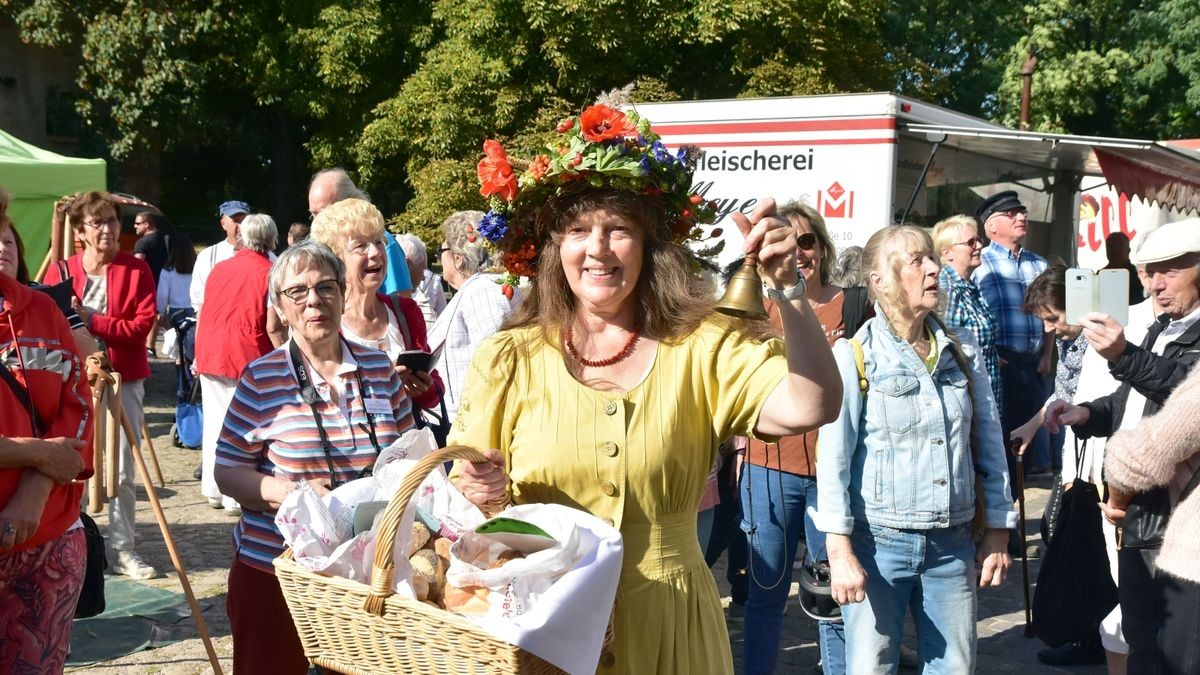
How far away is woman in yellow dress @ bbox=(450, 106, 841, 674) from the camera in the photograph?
255cm

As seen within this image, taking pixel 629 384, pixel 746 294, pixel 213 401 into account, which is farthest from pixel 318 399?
pixel 213 401

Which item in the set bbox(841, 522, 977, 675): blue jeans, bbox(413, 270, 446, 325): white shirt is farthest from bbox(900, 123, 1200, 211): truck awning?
bbox(841, 522, 977, 675): blue jeans

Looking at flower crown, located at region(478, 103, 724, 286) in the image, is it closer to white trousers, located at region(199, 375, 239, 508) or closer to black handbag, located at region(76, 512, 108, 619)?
black handbag, located at region(76, 512, 108, 619)

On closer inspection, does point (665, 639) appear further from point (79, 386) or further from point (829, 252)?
point (829, 252)

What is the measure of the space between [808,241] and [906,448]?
1346mm

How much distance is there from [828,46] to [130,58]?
13427 millimetres

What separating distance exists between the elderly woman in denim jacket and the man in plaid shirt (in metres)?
4.08

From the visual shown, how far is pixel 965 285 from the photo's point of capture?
6781mm

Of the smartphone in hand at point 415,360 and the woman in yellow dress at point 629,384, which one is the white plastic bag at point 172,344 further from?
the woman in yellow dress at point 629,384

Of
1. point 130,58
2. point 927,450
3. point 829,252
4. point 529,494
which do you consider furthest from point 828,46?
point 529,494

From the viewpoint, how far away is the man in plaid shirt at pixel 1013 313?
8.04 meters

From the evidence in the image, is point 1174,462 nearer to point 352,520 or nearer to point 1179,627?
point 1179,627

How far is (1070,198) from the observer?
559 inches

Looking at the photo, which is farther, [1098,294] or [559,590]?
[1098,294]
